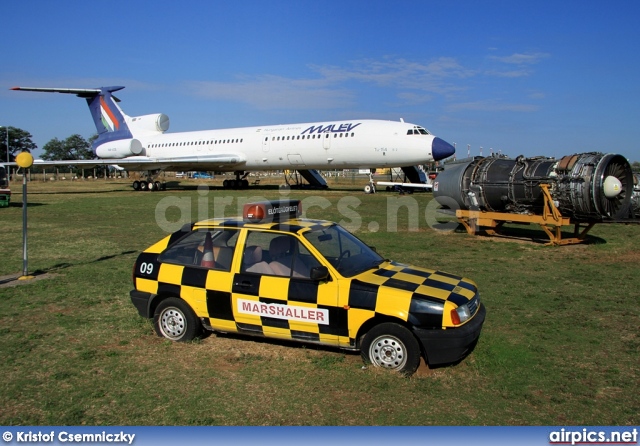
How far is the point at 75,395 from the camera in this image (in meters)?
4.54

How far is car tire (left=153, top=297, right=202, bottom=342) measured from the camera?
579 cm

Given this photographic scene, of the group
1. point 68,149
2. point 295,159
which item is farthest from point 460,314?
point 68,149

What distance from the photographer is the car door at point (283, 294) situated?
5.15 m

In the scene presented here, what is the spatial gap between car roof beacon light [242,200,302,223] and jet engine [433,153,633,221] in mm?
8700

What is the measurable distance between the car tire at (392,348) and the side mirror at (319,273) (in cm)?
71

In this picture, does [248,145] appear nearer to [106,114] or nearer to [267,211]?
[106,114]

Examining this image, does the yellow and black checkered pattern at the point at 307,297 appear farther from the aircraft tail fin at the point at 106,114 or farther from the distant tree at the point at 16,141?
the distant tree at the point at 16,141

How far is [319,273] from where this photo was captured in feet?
16.7

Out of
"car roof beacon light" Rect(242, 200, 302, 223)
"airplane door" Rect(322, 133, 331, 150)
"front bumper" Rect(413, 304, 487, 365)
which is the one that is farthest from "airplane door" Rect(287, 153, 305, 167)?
"front bumper" Rect(413, 304, 487, 365)

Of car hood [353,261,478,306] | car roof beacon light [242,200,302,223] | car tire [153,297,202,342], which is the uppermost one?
car roof beacon light [242,200,302,223]

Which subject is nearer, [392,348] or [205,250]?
[392,348]

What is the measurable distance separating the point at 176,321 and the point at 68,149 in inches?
4587

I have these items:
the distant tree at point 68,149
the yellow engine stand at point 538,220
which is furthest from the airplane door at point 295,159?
the distant tree at point 68,149

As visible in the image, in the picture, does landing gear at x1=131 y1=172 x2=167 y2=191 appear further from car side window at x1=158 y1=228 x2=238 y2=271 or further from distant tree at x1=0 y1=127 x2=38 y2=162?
distant tree at x1=0 y1=127 x2=38 y2=162
